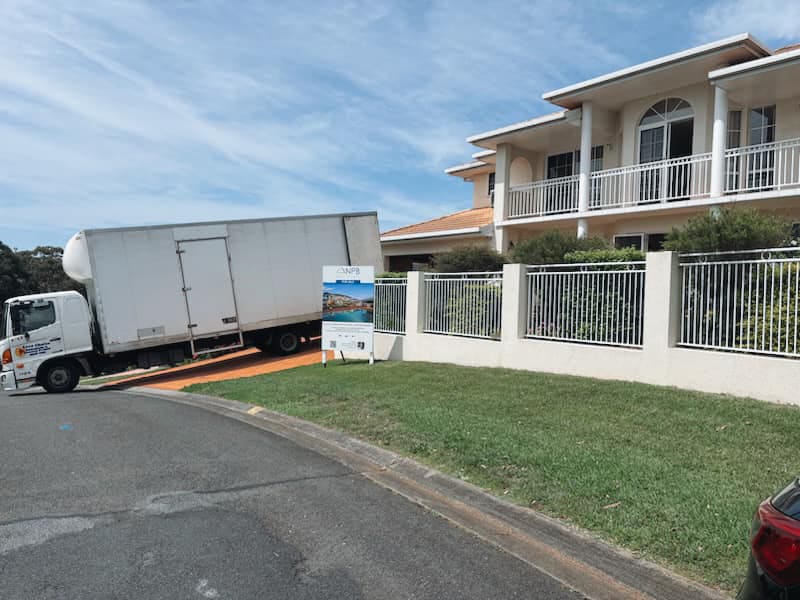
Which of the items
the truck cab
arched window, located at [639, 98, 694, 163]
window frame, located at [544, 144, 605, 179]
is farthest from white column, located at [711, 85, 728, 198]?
the truck cab

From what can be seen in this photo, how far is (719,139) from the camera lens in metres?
13.5

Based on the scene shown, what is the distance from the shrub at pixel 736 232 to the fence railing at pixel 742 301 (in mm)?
265

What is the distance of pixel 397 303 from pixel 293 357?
478cm

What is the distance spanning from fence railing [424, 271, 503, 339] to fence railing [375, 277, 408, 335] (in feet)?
2.76

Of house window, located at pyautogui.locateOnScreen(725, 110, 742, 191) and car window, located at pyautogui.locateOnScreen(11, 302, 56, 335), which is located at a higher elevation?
house window, located at pyautogui.locateOnScreen(725, 110, 742, 191)

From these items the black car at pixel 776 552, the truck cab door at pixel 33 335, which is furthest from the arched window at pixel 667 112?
the truck cab door at pixel 33 335

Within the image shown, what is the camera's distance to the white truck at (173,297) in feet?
48.7

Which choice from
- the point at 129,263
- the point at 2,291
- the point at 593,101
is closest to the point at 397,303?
the point at 129,263

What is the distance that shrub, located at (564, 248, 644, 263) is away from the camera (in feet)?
31.2

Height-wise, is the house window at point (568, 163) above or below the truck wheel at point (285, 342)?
above

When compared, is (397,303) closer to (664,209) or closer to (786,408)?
(664,209)

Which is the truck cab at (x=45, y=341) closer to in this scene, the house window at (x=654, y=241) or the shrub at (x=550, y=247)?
the shrub at (x=550, y=247)

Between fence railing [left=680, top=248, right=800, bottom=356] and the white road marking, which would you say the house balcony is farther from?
the white road marking

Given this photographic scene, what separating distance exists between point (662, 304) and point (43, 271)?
179 ft
